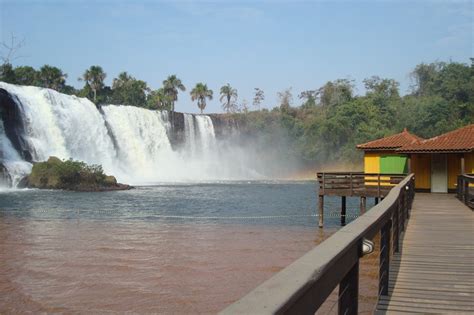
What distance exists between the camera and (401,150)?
20.5 metres

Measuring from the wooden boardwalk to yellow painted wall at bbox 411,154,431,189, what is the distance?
409 inches

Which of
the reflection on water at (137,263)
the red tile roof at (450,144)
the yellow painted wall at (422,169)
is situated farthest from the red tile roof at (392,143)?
the reflection on water at (137,263)

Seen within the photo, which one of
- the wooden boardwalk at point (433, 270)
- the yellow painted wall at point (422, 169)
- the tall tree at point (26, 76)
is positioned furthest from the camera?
the tall tree at point (26, 76)

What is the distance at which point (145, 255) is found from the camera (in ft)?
47.1

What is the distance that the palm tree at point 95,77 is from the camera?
74.2m

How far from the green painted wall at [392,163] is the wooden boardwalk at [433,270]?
12.3 m

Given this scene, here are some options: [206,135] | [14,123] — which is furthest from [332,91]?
[14,123]

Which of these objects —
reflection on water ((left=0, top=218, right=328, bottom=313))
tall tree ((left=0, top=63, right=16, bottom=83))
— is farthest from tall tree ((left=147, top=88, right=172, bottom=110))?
reflection on water ((left=0, top=218, right=328, bottom=313))

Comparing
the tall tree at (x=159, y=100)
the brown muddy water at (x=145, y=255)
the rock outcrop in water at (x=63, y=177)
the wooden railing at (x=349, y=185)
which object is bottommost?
the brown muddy water at (x=145, y=255)

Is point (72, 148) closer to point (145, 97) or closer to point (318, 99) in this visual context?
point (145, 97)

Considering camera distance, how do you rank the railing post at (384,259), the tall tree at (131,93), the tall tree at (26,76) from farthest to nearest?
1. the tall tree at (131,93)
2. the tall tree at (26,76)
3. the railing post at (384,259)

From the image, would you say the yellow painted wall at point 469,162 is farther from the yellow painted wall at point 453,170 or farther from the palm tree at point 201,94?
the palm tree at point 201,94

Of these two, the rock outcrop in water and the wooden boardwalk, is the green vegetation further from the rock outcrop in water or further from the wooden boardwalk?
the wooden boardwalk

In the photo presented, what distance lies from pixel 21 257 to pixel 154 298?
18.6 feet
